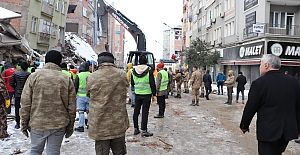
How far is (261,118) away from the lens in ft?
12.1

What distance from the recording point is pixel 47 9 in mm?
28031

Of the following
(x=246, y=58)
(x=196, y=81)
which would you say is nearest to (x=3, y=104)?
(x=196, y=81)

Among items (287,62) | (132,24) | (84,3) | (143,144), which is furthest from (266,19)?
(84,3)

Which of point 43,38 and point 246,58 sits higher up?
point 43,38

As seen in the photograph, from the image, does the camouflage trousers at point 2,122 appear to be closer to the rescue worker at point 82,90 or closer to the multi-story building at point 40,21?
the rescue worker at point 82,90

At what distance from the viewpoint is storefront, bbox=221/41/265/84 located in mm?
26188

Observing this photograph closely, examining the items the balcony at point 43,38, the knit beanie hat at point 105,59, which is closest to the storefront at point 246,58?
the balcony at point 43,38

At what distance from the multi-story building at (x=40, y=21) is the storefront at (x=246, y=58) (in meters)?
19.3

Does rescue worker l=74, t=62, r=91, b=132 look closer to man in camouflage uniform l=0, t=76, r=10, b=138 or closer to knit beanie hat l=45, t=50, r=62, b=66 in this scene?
man in camouflage uniform l=0, t=76, r=10, b=138

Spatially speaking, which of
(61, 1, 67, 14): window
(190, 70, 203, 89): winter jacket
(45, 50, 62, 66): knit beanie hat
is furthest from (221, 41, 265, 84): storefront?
(45, 50, 62, 66): knit beanie hat

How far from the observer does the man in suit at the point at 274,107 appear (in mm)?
3604

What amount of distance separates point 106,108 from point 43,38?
26.1 metres

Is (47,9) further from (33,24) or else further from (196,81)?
(196,81)

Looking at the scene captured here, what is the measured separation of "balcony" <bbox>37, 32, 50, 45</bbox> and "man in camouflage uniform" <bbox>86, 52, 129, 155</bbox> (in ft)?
Answer: 82.3
